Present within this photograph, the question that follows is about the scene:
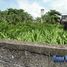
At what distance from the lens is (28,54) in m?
5.33

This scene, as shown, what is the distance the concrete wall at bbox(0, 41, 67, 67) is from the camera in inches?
207

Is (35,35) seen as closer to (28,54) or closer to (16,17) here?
(28,54)

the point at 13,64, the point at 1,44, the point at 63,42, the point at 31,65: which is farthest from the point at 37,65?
the point at 63,42

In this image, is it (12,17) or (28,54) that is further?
(12,17)

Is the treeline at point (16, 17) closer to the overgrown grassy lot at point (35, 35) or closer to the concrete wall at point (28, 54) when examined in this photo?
the overgrown grassy lot at point (35, 35)

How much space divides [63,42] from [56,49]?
116 cm

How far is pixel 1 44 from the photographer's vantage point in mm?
5559

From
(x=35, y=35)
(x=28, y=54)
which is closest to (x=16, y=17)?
(x=35, y=35)

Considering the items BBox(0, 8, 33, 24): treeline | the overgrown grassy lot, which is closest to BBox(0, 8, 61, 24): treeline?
BBox(0, 8, 33, 24): treeline

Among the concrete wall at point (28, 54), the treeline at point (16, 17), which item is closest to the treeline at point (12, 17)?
the treeline at point (16, 17)

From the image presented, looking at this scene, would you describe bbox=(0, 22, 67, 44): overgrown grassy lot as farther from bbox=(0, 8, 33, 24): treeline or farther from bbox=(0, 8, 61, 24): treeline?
bbox=(0, 8, 33, 24): treeline

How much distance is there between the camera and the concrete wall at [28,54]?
5258mm

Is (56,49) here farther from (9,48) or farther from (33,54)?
(9,48)

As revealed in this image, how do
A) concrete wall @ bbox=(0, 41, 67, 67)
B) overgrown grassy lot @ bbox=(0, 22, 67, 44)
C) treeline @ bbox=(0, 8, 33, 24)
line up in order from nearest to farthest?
concrete wall @ bbox=(0, 41, 67, 67), overgrown grassy lot @ bbox=(0, 22, 67, 44), treeline @ bbox=(0, 8, 33, 24)
